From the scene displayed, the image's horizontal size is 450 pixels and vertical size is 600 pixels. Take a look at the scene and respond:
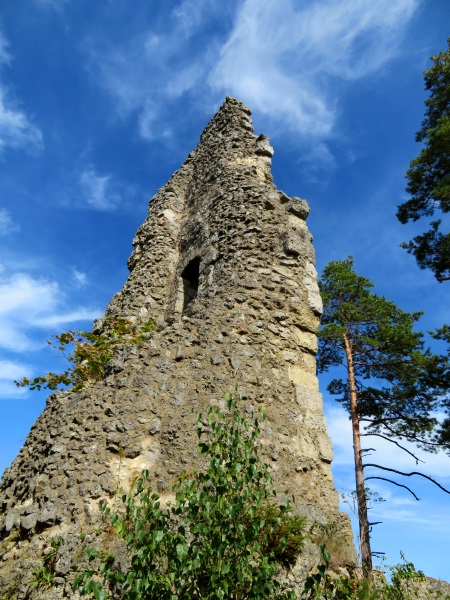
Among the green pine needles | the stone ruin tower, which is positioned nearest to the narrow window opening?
the stone ruin tower

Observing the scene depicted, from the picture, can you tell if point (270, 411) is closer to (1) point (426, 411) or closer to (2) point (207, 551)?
(2) point (207, 551)

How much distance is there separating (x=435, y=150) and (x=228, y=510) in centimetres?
1274

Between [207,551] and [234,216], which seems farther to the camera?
[234,216]

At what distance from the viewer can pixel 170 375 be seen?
4055mm

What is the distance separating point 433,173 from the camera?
40.7ft

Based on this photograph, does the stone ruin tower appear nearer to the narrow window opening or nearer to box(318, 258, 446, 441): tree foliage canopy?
the narrow window opening

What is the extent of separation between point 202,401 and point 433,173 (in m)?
11.8

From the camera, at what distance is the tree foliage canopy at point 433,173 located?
11.5m

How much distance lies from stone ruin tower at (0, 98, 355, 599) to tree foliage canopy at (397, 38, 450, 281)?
7789mm

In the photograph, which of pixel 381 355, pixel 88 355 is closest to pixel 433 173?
pixel 381 355

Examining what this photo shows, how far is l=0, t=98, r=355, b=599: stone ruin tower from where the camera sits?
3105mm

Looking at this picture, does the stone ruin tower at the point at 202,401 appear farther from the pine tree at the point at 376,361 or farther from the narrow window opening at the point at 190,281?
the pine tree at the point at 376,361

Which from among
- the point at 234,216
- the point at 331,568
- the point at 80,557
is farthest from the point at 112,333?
the point at 331,568

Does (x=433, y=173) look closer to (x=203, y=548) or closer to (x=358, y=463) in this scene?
(x=358, y=463)
